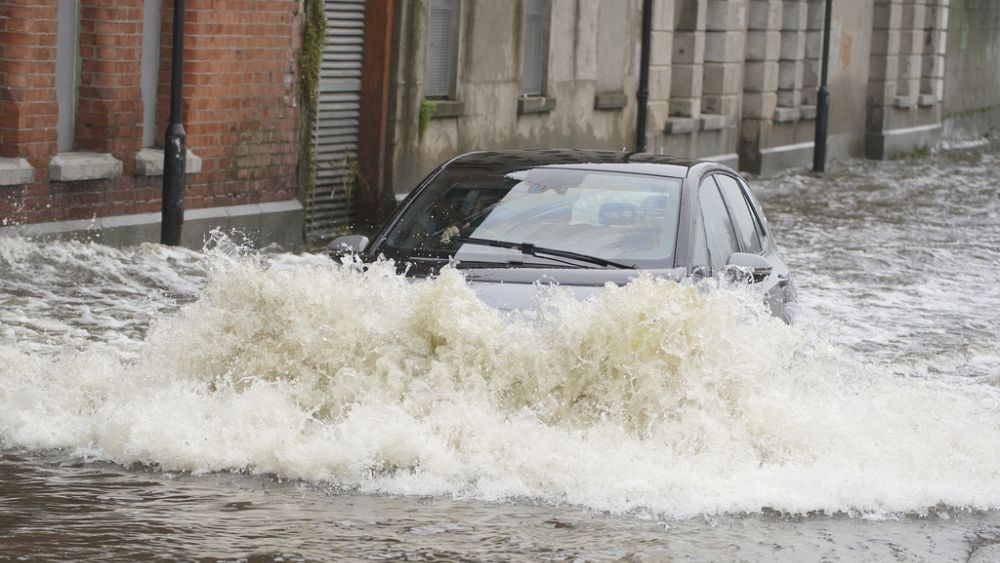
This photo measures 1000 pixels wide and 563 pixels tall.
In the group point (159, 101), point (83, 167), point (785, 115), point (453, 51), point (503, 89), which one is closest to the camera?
point (83, 167)

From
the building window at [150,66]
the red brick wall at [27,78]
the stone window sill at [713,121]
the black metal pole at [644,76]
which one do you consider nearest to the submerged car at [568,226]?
the red brick wall at [27,78]

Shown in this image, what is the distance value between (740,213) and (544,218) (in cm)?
150

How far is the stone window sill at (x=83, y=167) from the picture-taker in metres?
14.4

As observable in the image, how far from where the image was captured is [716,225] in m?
9.88

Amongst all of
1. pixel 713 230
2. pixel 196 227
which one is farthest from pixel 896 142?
pixel 713 230

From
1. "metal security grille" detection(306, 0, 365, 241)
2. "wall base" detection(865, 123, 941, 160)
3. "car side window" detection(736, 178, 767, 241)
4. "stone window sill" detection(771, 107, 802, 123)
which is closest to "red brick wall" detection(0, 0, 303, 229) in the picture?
"metal security grille" detection(306, 0, 365, 241)

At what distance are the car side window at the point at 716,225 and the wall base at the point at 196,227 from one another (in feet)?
16.0

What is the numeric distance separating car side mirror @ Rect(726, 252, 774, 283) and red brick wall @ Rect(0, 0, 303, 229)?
6.84 metres

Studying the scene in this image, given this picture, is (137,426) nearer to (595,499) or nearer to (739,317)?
(595,499)

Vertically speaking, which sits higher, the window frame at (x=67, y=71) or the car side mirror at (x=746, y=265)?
the window frame at (x=67, y=71)

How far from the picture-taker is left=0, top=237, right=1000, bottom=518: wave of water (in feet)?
25.1

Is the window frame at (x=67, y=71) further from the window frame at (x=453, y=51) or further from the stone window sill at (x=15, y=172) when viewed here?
the window frame at (x=453, y=51)

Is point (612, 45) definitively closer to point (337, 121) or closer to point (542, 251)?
point (337, 121)

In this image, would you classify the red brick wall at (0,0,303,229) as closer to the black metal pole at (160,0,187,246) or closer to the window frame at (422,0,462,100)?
the black metal pole at (160,0,187,246)
